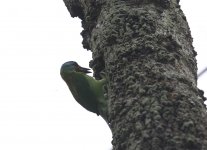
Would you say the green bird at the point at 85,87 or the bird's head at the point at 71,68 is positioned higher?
the bird's head at the point at 71,68

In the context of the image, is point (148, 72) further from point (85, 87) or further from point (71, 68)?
point (71, 68)

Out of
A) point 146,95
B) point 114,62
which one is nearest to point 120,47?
point 114,62

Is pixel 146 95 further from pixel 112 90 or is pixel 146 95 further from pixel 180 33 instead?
pixel 180 33

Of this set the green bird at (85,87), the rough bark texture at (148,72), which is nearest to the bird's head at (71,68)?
the green bird at (85,87)

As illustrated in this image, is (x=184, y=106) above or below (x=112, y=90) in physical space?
below

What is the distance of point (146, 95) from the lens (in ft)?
5.03

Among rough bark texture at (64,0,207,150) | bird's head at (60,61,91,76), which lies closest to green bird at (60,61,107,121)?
bird's head at (60,61,91,76)

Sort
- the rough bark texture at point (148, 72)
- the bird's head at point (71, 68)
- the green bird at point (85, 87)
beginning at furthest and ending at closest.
→ the bird's head at point (71, 68) → the green bird at point (85, 87) → the rough bark texture at point (148, 72)

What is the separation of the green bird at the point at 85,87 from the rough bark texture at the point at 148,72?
0.10 m

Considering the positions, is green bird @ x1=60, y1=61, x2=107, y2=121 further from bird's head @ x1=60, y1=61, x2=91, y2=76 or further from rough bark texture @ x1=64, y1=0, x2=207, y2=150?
rough bark texture @ x1=64, y1=0, x2=207, y2=150

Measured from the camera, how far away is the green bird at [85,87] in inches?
81.6

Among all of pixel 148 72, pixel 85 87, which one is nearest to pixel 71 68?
pixel 85 87

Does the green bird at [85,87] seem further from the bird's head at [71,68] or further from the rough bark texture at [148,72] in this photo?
the rough bark texture at [148,72]

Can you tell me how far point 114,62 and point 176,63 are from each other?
241 mm
